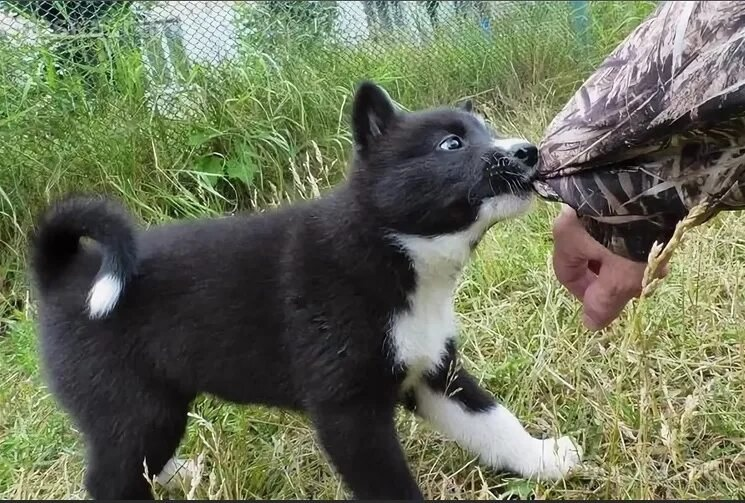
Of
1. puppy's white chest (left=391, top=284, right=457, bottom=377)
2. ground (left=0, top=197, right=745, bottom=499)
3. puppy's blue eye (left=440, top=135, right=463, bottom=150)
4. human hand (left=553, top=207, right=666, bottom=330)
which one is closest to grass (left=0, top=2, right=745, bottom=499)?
ground (left=0, top=197, right=745, bottom=499)

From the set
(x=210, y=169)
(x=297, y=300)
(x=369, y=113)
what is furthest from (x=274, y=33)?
(x=297, y=300)

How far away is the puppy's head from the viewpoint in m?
1.96

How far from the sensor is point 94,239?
2.04 m

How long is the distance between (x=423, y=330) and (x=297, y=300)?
302 millimetres

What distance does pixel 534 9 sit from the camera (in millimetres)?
5738

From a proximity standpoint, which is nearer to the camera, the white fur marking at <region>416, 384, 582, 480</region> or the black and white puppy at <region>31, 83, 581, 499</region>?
the black and white puppy at <region>31, 83, 581, 499</region>

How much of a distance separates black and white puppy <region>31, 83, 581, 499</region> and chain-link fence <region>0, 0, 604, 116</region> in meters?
2.17

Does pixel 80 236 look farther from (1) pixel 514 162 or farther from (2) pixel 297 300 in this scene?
(1) pixel 514 162

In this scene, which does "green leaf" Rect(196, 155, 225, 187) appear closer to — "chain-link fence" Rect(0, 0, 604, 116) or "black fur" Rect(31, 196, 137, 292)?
"chain-link fence" Rect(0, 0, 604, 116)

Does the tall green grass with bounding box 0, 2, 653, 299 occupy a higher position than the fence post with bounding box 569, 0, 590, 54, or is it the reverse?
the tall green grass with bounding box 0, 2, 653, 299

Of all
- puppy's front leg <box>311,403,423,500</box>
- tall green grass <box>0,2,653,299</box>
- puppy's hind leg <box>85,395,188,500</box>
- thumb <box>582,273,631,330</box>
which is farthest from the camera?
tall green grass <box>0,2,653,299</box>

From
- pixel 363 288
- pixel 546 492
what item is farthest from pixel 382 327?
pixel 546 492

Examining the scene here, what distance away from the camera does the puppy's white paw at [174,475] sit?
2201mm

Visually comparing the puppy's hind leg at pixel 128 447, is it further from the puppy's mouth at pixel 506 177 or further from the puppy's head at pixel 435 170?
the puppy's mouth at pixel 506 177
